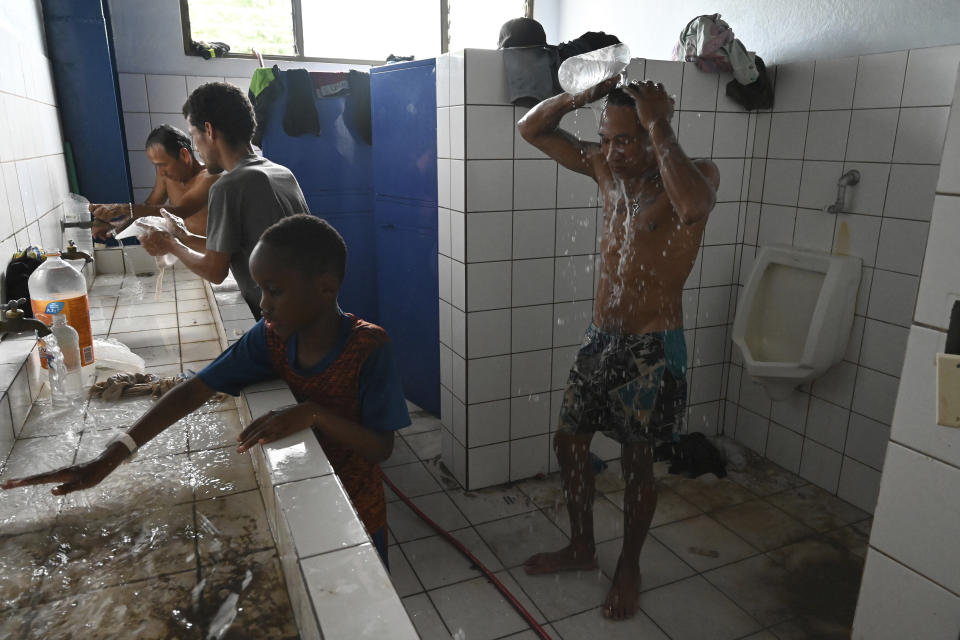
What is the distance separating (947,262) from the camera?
3.68 feet

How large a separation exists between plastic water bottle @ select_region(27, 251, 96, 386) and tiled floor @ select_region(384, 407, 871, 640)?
1.26 meters

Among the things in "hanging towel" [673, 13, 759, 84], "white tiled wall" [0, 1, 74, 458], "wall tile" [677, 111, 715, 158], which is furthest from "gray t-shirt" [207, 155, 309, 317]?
"hanging towel" [673, 13, 759, 84]

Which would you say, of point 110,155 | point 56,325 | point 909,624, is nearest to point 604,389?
point 909,624

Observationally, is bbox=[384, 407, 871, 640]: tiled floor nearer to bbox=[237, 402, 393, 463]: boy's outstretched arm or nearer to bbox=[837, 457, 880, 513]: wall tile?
bbox=[837, 457, 880, 513]: wall tile

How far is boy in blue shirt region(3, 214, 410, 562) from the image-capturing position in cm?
119

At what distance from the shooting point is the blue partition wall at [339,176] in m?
3.56

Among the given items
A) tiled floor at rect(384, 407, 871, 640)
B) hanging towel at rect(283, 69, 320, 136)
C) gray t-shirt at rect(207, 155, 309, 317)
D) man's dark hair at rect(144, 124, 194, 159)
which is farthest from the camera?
hanging towel at rect(283, 69, 320, 136)

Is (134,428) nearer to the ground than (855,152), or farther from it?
nearer to the ground

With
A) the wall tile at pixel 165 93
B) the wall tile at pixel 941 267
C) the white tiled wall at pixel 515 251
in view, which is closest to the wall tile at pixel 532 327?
the white tiled wall at pixel 515 251

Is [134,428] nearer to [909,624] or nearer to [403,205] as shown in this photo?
[909,624]

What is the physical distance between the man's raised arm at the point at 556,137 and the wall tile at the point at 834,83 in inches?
44.8

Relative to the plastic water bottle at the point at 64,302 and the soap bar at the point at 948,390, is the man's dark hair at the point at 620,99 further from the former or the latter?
the plastic water bottle at the point at 64,302

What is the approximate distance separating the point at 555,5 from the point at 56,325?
4.30 m

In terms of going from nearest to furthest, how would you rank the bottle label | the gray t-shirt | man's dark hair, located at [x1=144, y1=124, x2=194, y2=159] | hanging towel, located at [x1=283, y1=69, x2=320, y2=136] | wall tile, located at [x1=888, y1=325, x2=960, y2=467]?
wall tile, located at [x1=888, y1=325, x2=960, y2=467] → the bottle label → the gray t-shirt → man's dark hair, located at [x1=144, y1=124, x2=194, y2=159] → hanging towel, located at [x1=283, y1=69, x2=320, y2=136]
